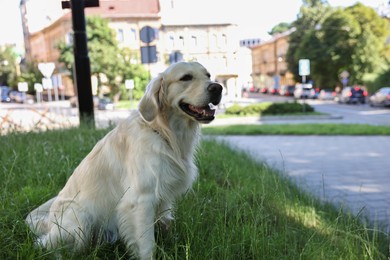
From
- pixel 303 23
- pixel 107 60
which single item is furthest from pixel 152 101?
pixel 303 23

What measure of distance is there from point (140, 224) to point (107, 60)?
149ft

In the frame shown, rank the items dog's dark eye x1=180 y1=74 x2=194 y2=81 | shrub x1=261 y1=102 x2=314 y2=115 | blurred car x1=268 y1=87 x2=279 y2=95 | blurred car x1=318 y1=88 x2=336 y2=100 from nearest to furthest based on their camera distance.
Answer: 1. dog's dark eye x1=180 y1=74 x2=194 y2=81
2. shrub x1=261 y1=102 x2=314 y2=115
3. blurred car x1=318 y1=88 x2=336 y2=100
4. blurred car x1=268 y1=87 x2=279 y2=95

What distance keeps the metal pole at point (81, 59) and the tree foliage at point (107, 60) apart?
37.3m

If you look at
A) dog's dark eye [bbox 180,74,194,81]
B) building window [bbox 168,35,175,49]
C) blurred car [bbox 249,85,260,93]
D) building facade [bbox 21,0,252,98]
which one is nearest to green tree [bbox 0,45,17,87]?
building facade [bbox 21,0,252,98]

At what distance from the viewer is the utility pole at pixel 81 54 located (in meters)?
8.75

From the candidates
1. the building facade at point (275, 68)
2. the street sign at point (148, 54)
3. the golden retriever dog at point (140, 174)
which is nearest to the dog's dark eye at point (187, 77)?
the golden retriever dog at point (140, 174)

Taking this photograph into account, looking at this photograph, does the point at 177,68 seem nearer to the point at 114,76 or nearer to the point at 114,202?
the point at 114,202

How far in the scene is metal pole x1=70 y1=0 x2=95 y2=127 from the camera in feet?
28.7

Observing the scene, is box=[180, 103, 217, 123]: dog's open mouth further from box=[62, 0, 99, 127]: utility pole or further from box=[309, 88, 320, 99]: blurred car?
box=[309, 88, 320, 99]: blurred car


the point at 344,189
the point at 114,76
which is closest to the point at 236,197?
the point at 344,189

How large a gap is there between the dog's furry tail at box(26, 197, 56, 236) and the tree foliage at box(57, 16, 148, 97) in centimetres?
4326

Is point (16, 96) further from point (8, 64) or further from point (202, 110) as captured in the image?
point (202, 110)

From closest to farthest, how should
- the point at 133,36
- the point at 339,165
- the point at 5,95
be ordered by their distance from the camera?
the point at 339,165 → the point at 133,36 → the point at 5,95

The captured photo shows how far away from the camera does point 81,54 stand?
8.98m
